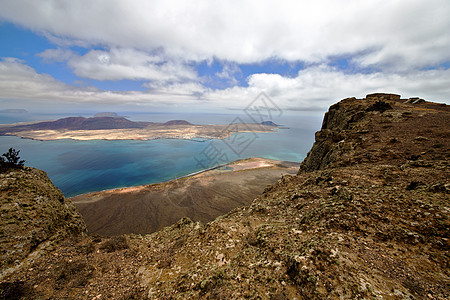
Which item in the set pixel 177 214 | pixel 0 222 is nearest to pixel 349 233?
pixel 0 222

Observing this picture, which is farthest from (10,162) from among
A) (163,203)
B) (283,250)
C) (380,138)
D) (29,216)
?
(380,138)

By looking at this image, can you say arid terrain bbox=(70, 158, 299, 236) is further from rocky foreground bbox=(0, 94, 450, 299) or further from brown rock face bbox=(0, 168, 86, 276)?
rocky foreground bbox=(0, 94, 450, 299)

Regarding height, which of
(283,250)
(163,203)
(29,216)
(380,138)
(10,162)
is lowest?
(163,203)

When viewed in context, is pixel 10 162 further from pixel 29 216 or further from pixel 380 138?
pixel 380 138

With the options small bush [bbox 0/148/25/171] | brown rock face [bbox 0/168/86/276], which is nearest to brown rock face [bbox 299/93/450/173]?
brown rock face [bbox 0/168/86/276]

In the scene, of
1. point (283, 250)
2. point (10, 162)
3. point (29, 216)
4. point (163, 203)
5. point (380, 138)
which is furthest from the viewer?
point (163, 203)

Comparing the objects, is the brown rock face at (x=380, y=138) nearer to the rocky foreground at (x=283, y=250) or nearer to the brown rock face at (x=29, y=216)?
the rocky foreground at (x=283, y=250)
